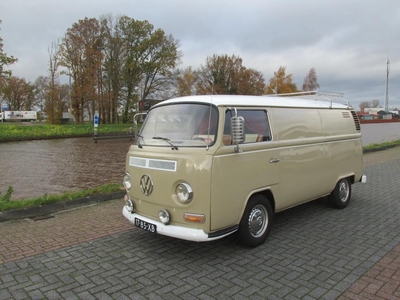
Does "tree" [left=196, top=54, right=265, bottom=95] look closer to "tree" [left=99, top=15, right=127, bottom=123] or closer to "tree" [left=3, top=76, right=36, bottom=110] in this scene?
"tree" [left=99, top=15, right=127, bottom=123]

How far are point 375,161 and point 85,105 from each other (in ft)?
112

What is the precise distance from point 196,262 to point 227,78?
51365 millimetres

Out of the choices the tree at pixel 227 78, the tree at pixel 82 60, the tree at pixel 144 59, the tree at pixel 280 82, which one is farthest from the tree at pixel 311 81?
the tree at pixel 82 60

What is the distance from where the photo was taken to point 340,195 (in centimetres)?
641

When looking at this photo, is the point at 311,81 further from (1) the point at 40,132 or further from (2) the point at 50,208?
(2) the point at 50,208

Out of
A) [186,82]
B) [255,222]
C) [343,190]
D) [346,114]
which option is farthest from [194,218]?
[186,82]

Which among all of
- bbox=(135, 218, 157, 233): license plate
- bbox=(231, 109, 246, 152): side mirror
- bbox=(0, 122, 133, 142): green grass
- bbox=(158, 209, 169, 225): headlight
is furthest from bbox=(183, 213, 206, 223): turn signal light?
bbox=(0, 122, 133, 142): green grass

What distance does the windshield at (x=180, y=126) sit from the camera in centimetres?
408

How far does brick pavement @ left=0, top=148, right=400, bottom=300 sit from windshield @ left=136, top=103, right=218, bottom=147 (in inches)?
60.3

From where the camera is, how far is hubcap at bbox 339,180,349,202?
21.0 ft

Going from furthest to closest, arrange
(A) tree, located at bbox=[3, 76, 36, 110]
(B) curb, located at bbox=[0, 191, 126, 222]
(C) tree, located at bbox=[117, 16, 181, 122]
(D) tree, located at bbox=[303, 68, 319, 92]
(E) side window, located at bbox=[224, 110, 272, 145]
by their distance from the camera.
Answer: (D) tree, located at bbox=[303, 68, 319, 92]
(A) tree, located at bbox=[3, 76, 36, 110]
(C) tree, located at bbox=[117, 16, 181, 122]
(B) curb, located at bbox=[0, 191, 126, 222]
(E) side window, located at bbox=[224, 110, 272, 145]

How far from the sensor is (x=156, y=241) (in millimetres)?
4746

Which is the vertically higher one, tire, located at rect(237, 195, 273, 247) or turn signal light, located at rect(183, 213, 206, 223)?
turn signal light, located at rect(183, 213, 206, 223)

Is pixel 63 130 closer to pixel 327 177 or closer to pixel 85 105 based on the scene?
pixel 85 105
